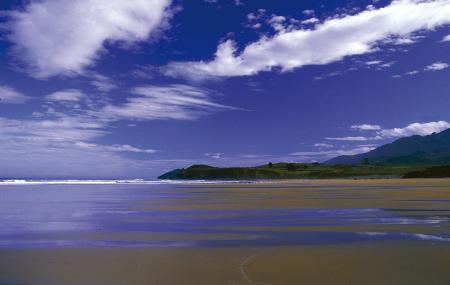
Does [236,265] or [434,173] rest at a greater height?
[434,173]

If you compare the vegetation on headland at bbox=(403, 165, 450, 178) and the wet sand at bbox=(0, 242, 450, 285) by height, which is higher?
the vegetation on headland at bbox=(403, 165, 450, 178)

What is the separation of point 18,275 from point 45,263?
3.50ft

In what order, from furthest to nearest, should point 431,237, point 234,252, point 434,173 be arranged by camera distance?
point 434,173 → point 431,237 → point 234,252

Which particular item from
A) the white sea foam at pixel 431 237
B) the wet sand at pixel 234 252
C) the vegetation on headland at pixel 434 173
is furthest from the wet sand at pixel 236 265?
the vegetation on headland at pixel 434 173

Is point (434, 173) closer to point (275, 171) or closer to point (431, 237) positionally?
point (275, 171)

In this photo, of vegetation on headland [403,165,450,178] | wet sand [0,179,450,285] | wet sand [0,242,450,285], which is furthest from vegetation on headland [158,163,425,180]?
wet sand [0,242,450,285]

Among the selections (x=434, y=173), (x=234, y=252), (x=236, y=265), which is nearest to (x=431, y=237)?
(x=234, y=252)

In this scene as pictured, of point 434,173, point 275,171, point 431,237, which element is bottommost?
point 431,237

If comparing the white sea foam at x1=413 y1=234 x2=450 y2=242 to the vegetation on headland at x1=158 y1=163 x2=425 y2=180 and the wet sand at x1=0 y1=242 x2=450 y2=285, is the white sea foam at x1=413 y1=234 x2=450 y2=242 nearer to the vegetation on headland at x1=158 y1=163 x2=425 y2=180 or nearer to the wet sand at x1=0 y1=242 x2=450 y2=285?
the wet sand at x1=0 y1=242 x2=450 y2=285

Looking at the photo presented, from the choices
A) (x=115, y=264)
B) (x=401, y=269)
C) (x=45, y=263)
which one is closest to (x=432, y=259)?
(x=401, y=269)

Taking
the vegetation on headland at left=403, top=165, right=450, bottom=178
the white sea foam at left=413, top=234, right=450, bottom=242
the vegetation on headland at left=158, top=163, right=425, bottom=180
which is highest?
the vegetation on headland at left=158, top=163, right=425, bottom=180

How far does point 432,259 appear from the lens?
10250 mm

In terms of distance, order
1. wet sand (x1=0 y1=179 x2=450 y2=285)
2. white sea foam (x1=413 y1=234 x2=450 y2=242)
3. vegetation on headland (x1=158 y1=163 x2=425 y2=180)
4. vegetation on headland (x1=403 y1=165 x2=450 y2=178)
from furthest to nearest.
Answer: vegetation on headland (x1=158 y1=163 x2=425 y2=180), vegetation on headland (x1=403 y1=165 x2=450 y2=178), white sea foam (x1=413 y1=234 x2=450 y2=242), wet sand (x1=0 y1=179 x2=450 y2=285)

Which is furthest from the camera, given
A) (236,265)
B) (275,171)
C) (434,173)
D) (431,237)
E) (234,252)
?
(275,171)
